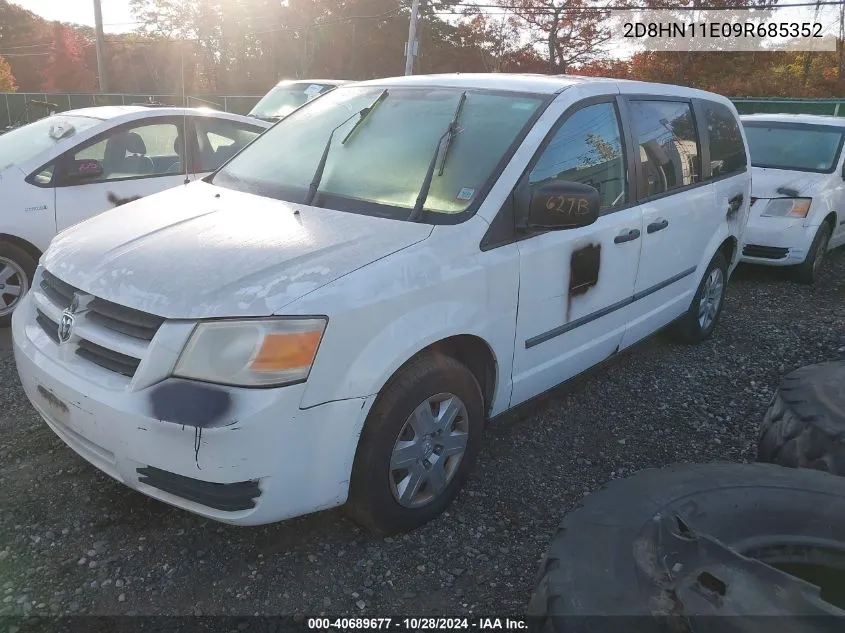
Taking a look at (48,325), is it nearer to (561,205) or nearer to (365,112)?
(365,112)

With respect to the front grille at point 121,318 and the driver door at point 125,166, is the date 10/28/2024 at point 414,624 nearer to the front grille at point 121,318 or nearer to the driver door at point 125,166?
the front grille at point 121,318

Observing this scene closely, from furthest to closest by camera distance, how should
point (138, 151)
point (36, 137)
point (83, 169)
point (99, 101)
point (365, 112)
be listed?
point (99, 101) → point (138, 151) → point (36, 137) → point (83, 169) → point (365, 112)

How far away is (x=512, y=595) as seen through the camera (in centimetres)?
259

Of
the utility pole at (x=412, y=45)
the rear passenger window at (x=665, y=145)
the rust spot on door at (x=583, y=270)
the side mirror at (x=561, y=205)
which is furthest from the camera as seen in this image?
the utility pole at (x=412, y=45)

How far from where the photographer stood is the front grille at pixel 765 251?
23.0 feet

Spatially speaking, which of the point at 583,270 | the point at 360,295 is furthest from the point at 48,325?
the point at 583,270

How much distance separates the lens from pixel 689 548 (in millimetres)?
1752

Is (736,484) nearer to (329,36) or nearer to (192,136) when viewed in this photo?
(192,136)

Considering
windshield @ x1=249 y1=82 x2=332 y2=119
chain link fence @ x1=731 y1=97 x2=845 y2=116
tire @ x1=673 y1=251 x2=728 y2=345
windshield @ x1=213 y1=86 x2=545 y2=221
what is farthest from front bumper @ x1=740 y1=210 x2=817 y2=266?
chain link fence @ x1=731 y1=97 x2=845 y2=116

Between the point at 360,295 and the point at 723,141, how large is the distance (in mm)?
3598

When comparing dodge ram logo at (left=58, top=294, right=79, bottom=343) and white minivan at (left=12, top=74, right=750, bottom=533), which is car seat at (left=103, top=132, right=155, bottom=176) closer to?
white minivan at (left=12, top=74, right=750, bottom=533)

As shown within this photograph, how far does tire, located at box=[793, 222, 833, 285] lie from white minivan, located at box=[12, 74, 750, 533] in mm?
3746

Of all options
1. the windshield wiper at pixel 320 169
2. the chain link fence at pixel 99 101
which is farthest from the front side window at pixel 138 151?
the chain link fence at pixel 99 101

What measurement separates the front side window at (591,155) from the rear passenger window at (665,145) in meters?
0.23
